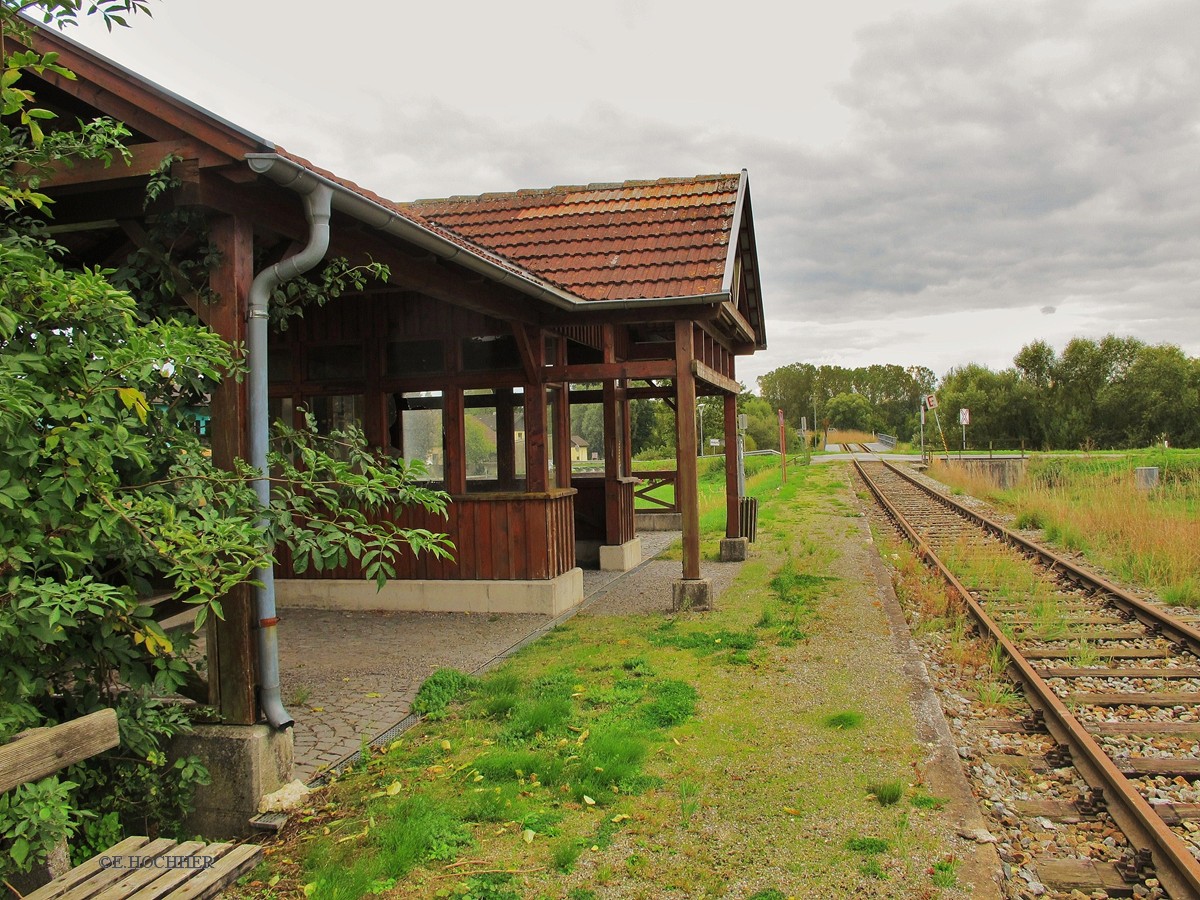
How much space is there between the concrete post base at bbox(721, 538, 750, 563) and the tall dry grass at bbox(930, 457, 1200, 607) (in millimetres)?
4775

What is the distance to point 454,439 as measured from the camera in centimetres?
971

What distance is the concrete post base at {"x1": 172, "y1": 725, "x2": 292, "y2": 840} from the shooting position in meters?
4.25

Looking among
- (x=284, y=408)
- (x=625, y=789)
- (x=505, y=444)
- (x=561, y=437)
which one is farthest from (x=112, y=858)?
(x=561, y=437)

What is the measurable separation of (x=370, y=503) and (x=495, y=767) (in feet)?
5.85

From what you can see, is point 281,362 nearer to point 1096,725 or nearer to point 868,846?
point 868,846

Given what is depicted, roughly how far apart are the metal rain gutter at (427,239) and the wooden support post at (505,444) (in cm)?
168

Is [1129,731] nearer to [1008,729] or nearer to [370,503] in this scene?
[1008,729]

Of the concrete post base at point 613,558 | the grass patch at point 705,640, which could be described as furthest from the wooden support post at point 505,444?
the concrete post base at point 613,558

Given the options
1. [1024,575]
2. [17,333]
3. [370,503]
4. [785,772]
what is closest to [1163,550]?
[1024,575]

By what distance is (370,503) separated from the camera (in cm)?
388

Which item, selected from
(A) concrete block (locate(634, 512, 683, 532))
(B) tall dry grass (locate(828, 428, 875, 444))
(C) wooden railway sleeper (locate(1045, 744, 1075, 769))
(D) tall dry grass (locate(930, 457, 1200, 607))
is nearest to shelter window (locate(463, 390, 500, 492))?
(C) wooden railway sleeper (locate(1045, 744, 1075, 769))

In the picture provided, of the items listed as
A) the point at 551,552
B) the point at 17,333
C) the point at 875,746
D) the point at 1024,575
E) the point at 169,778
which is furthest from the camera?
the point at 1024,575

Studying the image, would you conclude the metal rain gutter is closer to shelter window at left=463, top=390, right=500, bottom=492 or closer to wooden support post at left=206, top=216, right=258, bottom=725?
wooden support post at left=206, top=216, right=258, bottom=725

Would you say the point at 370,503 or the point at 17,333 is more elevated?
the point at 17,333
